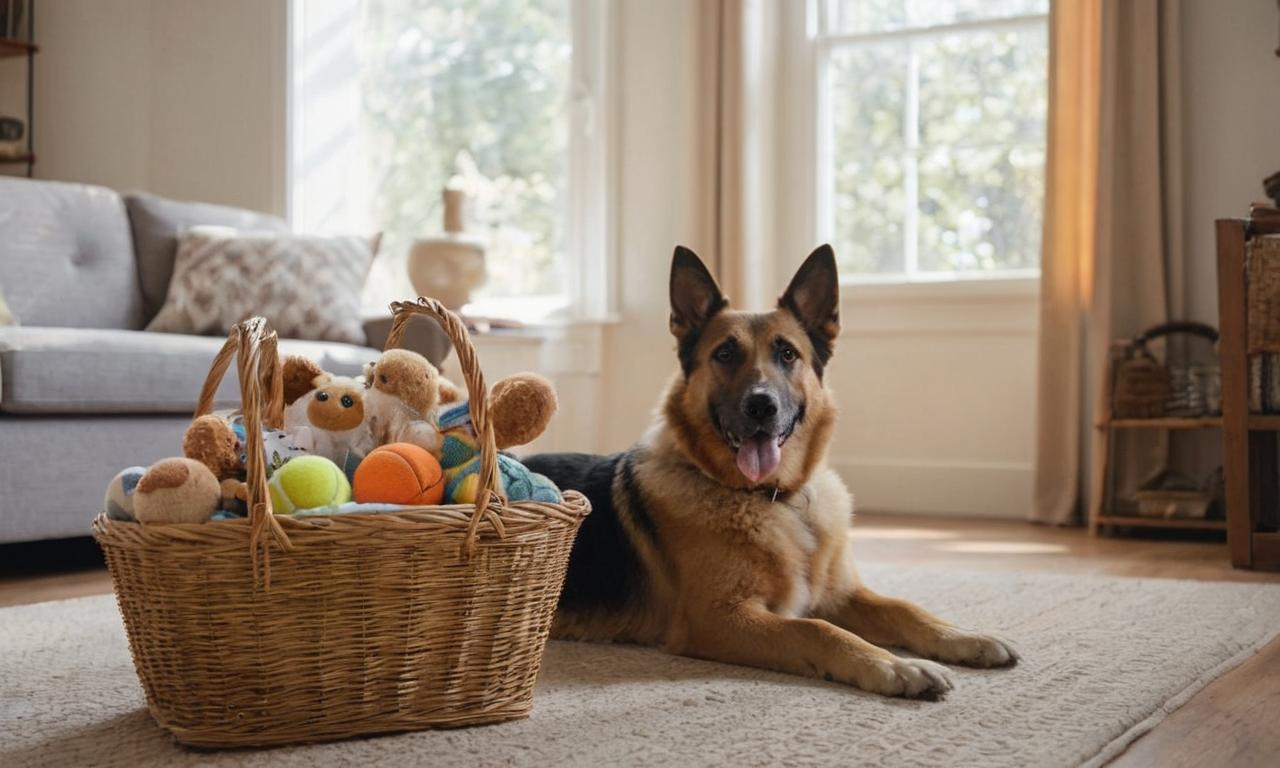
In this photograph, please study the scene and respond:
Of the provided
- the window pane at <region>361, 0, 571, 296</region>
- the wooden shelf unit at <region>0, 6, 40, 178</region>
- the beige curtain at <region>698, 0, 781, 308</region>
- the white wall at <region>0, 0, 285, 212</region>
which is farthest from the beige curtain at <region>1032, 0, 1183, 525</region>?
the wooden shelf unit at <region>0, 6, 40, 178</region>

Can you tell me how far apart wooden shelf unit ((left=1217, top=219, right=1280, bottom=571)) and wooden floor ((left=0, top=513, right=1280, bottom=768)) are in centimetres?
8

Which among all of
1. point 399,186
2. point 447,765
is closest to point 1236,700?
point 447,765

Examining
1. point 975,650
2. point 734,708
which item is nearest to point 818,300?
point 975,650

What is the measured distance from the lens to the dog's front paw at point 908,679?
1627 mm

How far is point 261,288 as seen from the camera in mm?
3703

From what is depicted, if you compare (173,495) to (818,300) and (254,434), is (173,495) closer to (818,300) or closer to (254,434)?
(254,434)

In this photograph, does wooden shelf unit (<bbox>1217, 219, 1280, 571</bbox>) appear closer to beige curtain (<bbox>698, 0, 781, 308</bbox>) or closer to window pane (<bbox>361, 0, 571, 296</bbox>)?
beige curtain (<bbox>698, 0, 781, 308</bbox>)

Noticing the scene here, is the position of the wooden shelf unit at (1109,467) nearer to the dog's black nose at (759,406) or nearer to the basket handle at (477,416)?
the dog's black nose at (759,406)

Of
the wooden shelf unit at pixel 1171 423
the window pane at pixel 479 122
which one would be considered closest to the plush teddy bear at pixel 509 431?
the wooden shelf unit at pixel 1171 423

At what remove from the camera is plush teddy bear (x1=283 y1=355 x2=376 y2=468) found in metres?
1.59

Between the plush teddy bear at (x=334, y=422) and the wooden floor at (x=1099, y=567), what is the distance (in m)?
1.02

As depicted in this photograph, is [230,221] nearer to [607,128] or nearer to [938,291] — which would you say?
[607,128]

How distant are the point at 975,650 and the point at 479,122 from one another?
12.8 ft

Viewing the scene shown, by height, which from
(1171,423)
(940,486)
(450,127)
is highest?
(450,127)
